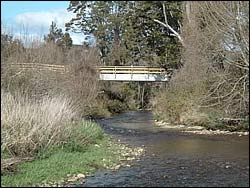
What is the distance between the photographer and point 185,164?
16.5m

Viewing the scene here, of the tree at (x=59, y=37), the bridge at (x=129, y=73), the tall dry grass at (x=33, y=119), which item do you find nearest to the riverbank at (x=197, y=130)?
the tall dry grass at (x=33, y=119)

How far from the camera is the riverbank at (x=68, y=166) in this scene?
12914 mm

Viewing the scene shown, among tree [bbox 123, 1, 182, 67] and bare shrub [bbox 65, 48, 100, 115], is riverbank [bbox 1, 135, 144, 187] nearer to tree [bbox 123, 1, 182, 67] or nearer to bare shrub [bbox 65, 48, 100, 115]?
tree [bbox 123, 1, 182, 67]

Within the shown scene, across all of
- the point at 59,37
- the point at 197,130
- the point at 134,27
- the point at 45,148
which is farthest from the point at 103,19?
the point at 59,37

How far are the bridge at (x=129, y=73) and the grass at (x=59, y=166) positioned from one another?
84.7ft

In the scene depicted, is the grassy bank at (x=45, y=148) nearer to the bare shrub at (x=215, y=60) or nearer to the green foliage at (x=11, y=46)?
the green foliage at (x=11, y=46)

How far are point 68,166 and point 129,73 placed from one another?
32.3 metres

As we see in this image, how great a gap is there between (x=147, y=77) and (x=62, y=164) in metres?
30.8

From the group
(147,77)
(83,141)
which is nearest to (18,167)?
(83,141)

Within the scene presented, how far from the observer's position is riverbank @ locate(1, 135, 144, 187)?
12.9 m

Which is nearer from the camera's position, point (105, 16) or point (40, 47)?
point (105, 16)

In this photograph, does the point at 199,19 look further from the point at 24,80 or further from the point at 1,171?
the point at 1,171

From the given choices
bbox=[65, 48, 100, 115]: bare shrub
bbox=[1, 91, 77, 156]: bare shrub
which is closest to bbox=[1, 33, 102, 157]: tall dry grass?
bbox=[1, 91, 77, 156]: bare shrub

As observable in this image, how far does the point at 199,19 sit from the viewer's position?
1047 inches
